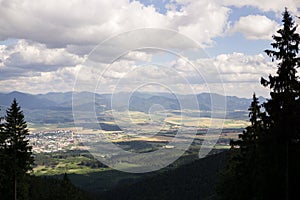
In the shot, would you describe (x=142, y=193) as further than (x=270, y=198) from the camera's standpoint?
Yes

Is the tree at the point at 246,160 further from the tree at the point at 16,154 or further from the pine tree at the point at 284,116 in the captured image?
the tree at the point at 16,154

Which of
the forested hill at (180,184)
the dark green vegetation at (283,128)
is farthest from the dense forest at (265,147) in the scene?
the forested hill at (180,184)

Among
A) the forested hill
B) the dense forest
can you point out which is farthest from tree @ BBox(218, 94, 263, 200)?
the forested hill

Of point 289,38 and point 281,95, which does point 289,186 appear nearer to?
point 281,95

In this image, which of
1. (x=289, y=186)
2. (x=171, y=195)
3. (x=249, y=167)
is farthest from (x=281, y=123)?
(x=171, y=195)

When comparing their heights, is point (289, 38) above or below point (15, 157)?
above

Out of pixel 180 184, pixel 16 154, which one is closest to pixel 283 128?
pixel 16 154
